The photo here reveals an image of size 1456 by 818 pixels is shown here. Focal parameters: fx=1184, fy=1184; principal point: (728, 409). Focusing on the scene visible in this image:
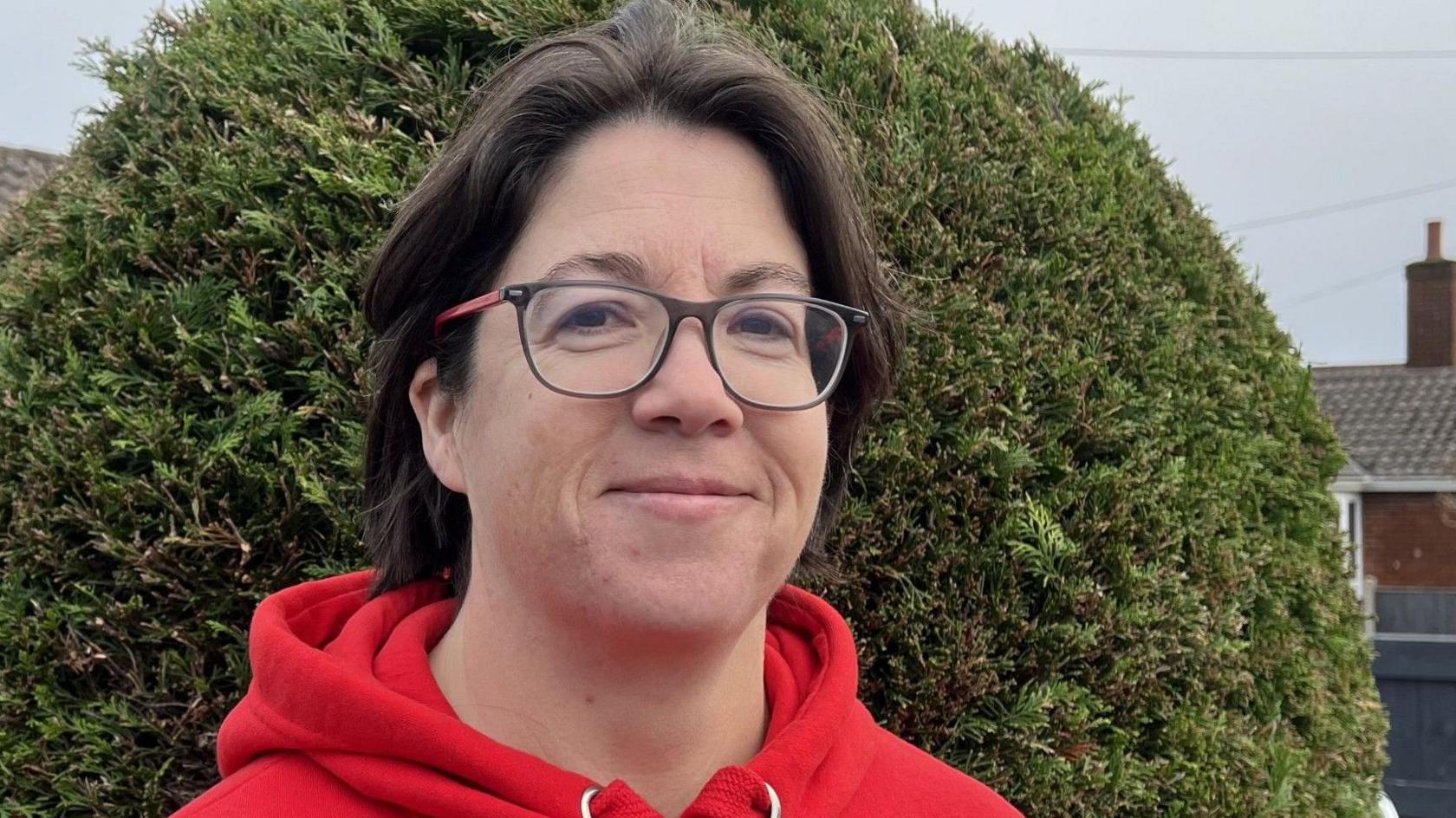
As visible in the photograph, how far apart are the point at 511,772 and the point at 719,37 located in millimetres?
1140

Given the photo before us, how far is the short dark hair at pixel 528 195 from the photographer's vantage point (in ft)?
5.36

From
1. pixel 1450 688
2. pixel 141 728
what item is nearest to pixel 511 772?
pixel 141 728

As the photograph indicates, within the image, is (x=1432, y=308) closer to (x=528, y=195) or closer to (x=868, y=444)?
(x=868, y=444)

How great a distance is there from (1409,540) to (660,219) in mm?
22884

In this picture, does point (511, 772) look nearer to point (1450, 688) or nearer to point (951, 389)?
point (951, 389)

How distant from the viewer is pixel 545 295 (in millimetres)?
1476

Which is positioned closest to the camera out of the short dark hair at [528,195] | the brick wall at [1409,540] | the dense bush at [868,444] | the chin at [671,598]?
the chin at [671,598]

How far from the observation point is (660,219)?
1513 mm

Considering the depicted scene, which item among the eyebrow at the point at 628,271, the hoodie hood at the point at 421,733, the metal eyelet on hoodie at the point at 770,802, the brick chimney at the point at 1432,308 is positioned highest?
the brick chimney at the point at 1432,308

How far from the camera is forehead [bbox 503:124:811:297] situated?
4.90ft

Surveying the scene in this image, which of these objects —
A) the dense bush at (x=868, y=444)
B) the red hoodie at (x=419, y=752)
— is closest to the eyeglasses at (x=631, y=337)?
the red hoodie at (x=419, y=752)

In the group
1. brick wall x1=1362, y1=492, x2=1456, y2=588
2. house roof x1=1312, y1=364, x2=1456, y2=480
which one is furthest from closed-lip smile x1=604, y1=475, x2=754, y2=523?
house roof x1=1312, y1=364, x2=1456, y2=480

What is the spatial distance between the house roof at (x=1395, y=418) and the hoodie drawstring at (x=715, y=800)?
2193 cm

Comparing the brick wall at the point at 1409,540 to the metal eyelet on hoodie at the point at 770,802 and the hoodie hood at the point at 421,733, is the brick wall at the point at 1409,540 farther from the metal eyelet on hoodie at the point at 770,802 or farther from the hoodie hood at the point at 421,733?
the metal eyelet on hoodie at the point at 770,802
